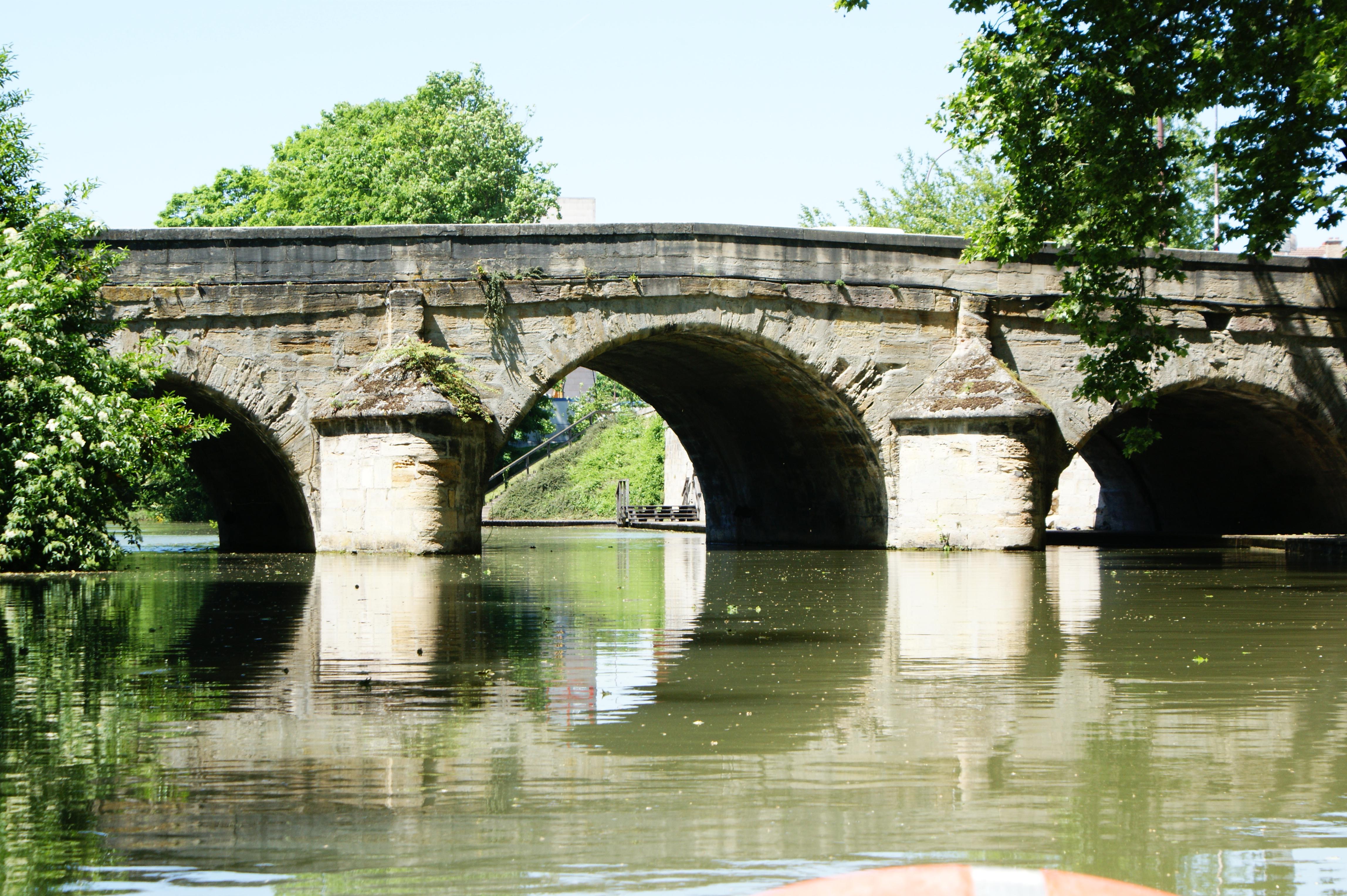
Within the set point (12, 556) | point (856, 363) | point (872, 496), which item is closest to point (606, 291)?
point (856, 363)

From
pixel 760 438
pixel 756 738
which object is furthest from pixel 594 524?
pixel 756 738

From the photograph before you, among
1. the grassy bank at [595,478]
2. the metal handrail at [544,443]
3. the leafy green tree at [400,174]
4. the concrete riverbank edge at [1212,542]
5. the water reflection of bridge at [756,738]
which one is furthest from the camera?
the metal handrail at [544,443]

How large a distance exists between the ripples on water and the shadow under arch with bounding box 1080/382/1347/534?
41.9 feet

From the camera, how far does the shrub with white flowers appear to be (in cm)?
1272

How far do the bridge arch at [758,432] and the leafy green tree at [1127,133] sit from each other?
3322 mm

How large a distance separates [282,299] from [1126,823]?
1410cm

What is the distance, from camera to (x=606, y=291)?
17.1 m

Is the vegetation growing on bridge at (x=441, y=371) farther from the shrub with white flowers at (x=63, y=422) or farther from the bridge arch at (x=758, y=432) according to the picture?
the shrub with white flowers at (x=63, y=422)

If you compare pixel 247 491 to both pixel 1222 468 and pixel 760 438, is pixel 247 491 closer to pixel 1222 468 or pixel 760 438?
pixel 760 438

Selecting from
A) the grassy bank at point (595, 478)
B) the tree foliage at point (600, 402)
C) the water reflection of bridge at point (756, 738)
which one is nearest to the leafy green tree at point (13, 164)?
the water reflection of bridge at point (756, 738)

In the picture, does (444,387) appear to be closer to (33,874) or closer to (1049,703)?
(1049,703)

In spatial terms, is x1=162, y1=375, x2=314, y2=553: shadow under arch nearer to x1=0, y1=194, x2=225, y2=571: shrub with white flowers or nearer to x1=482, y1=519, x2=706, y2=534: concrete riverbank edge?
x1=0, y1=194, x2=225, y2=571: shrub with white flowers

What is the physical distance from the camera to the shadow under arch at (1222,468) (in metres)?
21.2

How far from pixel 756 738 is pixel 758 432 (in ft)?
55.6
